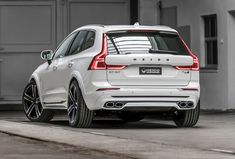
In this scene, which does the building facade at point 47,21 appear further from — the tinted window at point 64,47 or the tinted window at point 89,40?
the tinted window at point 89,40

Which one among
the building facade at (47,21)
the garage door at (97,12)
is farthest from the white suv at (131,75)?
the garage door at (97,12)

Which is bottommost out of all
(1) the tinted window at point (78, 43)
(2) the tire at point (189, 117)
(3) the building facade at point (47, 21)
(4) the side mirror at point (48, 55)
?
(2) the tire at point (189, 117)

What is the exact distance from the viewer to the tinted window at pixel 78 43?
593 inches

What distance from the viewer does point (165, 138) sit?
1229 cm

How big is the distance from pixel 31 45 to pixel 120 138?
12.8 metres

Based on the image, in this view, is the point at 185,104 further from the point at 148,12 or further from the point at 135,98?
the point at 148,12

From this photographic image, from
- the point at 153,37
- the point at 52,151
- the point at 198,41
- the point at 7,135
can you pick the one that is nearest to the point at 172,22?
the point at 198,41

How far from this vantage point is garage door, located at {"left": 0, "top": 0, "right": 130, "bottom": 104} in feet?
79.3

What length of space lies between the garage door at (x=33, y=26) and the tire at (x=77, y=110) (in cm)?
967

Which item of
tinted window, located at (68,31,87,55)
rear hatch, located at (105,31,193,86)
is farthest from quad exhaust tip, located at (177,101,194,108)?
tinted window, located at (68,31,87,55)

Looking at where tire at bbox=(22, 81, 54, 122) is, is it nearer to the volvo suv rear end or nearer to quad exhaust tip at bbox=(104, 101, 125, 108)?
the volvo suv rear end

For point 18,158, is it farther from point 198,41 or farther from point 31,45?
point 31,45

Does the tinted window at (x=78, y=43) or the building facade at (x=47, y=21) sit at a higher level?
the building facade at (x=47, y=21)

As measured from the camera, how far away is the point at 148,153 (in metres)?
9.99
